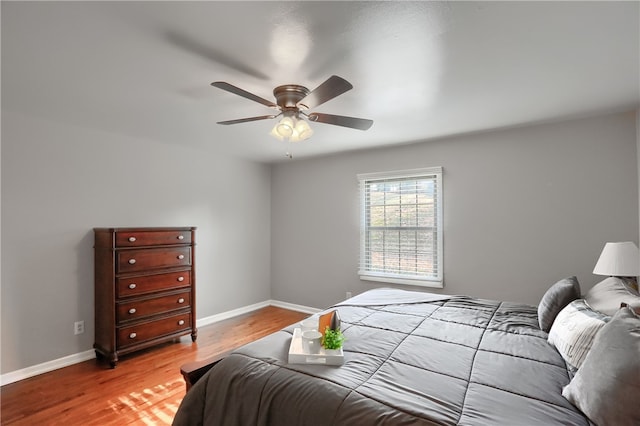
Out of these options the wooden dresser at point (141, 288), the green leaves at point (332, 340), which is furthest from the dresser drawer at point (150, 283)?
the green leaves at point (332, 340)

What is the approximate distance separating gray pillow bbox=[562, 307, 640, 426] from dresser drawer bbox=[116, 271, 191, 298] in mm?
3507

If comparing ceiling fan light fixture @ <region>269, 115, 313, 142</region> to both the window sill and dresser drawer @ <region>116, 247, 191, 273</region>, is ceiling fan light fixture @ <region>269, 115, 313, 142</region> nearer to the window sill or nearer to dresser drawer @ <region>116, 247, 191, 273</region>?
dresser drawer @ <region>116, 247, 191, 273</region>

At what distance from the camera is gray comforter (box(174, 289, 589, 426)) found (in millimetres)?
1249

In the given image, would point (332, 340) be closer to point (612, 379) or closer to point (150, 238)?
point (612, 379)

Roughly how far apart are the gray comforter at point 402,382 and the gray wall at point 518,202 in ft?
4.86

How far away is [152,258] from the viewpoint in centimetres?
344

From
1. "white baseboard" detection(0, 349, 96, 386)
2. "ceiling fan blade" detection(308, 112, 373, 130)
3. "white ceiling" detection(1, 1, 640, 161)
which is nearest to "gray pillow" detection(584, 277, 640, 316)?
"white ceiling" detection(1, 1, 640, 161)

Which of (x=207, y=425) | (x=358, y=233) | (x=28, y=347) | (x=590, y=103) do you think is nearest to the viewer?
(x=207, y=425)

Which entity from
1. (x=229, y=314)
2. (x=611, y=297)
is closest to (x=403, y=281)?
(x=611, y=297)

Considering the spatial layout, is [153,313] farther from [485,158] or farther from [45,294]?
[485,158]

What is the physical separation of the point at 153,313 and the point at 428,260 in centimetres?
323

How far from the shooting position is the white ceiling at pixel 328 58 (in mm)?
1554

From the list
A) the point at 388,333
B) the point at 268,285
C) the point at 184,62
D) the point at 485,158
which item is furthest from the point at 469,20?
the point at 268,285

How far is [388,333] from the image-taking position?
2051 mm
